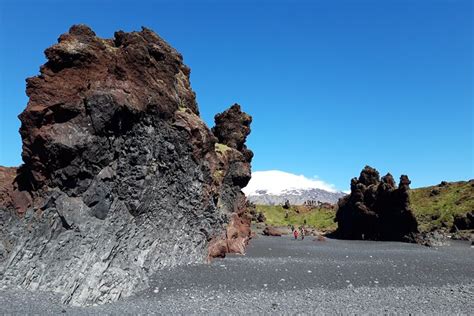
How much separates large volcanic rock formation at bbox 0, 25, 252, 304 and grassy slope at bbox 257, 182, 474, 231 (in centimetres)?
7140

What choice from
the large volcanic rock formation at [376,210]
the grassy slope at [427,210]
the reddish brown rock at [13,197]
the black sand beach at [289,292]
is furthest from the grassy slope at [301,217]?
the reddish brown rock at [13,197]

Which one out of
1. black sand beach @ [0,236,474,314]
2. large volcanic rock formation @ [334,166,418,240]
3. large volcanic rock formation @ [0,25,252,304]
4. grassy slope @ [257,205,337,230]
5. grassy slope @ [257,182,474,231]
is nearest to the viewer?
black sand beach @ [0,236,474,314]

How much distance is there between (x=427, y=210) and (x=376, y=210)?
29364mm

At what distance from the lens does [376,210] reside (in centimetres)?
8356

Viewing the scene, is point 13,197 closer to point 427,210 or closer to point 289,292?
point 289,292

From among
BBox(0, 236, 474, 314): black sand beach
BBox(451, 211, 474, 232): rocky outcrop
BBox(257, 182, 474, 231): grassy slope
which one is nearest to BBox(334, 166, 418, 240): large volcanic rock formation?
BBox(257, 182, 474, 231): grassy slope

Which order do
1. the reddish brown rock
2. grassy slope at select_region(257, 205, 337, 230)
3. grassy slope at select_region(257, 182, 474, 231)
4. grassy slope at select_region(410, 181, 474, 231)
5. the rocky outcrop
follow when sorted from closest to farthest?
the reddish brown rock
the rocky outcrop
grassy slope at select_region(410, 181, 474, 231)
grassy slope at select_region(257, 182, 474, 231)
grassy slope at select_region(257, 205, 337, 230)

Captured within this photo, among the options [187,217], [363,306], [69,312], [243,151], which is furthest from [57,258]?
[243,151]

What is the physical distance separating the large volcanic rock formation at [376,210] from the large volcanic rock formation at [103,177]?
50.4 metres

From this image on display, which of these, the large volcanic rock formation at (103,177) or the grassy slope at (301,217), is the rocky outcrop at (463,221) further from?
the large volcanic rock formation at (103,177)

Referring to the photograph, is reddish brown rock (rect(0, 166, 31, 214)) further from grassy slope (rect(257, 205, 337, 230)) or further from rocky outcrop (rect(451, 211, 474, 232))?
grassy slope (rect(257, 205, 337, 230))

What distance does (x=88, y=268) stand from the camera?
24.7m

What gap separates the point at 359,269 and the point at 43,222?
2665 centimetres

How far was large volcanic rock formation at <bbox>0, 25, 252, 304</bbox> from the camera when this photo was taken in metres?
25.1
